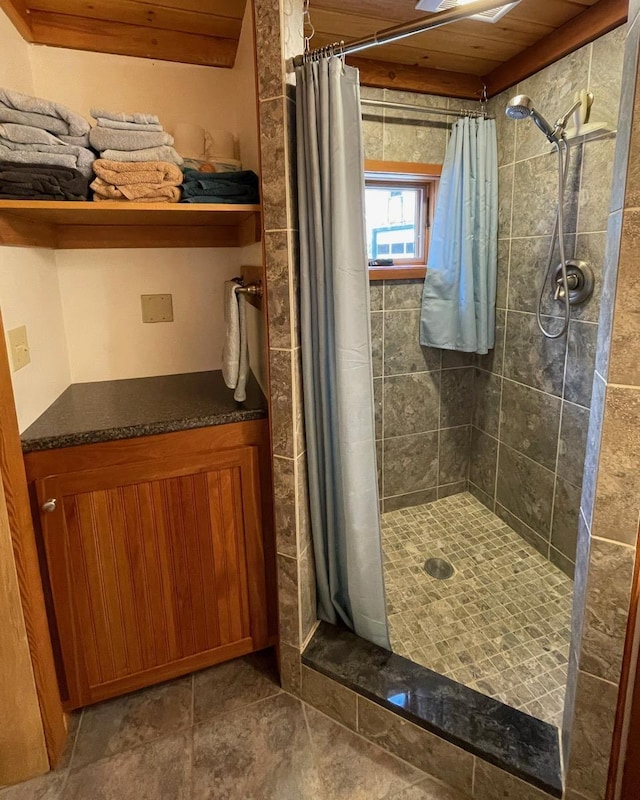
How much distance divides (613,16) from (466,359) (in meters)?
1.45

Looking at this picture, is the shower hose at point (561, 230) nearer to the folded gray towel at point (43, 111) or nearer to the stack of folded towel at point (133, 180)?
the stack of folded towel at point (133, 180)

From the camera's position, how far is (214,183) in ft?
4.36

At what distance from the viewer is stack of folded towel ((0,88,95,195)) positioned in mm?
1163

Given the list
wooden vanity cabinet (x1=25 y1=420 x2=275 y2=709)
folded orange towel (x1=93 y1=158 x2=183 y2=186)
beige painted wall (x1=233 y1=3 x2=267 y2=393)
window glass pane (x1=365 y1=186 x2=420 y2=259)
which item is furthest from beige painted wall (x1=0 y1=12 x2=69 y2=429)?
window glass pane (x1=365 y1=186 x2=420 y2=259)

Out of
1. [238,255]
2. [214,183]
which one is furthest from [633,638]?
[238,255]

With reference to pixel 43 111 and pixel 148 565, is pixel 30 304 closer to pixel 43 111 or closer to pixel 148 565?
pixel 43 111

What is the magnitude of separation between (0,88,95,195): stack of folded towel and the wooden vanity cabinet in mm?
768

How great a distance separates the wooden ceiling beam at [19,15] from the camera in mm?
1356

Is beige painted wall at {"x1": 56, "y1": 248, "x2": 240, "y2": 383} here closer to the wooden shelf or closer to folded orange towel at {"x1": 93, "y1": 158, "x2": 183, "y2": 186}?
the wooden shelf

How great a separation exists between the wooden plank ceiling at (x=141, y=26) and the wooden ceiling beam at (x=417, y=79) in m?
0.61

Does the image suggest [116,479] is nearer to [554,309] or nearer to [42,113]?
[42,113]

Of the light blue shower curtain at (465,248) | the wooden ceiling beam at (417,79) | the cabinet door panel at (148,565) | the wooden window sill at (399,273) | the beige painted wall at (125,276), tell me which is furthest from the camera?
the wooden window sill at (399,273)

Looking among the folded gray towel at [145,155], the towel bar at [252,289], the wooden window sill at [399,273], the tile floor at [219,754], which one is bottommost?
the tile floor at [219,754]

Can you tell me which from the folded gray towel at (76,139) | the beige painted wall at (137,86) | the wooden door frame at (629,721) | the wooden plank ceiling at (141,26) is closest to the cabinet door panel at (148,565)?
the folded gray towel at (76,139)
